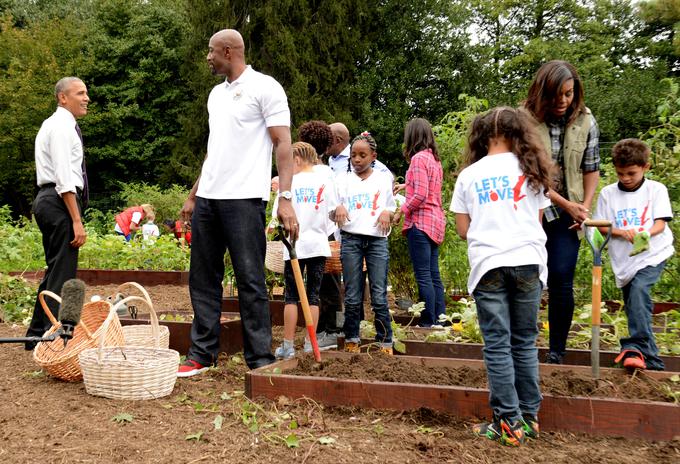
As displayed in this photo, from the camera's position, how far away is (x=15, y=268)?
11.1m

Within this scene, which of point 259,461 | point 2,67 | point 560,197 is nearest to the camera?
point 259,461

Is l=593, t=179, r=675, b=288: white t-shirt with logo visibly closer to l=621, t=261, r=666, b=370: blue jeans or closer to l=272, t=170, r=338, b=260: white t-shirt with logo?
l=621, t=261, r=666, b=370: blue jeans

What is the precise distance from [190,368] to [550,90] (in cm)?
286

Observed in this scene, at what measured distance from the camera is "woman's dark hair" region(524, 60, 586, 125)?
4.20 meters

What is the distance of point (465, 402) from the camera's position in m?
3.59

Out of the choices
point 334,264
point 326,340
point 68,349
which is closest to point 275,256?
point 334,264

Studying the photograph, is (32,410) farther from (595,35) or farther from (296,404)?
(595,35)

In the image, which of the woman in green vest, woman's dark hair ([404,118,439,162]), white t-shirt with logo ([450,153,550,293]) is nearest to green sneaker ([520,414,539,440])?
white t-shirt with logo ([450,153,550,293])

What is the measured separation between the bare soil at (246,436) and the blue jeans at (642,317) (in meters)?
1.11

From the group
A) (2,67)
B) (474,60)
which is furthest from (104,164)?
(474,60)

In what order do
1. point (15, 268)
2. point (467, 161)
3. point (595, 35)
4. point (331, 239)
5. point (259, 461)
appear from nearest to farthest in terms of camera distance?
point (259, 461) < point (467, 161) < point (331, 239) < point (15, 268) < point (595, 35)

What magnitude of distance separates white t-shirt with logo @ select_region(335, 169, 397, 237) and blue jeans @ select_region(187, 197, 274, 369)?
1.02m

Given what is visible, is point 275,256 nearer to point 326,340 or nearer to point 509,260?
point 326,340

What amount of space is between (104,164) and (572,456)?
3087cm
